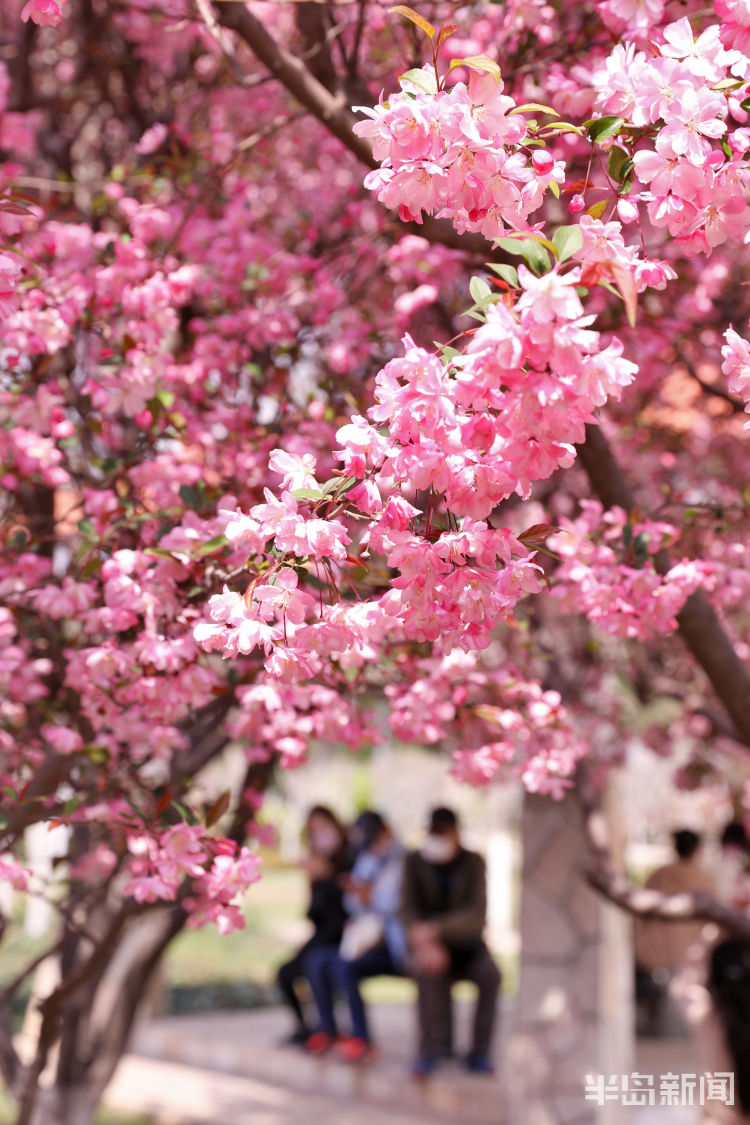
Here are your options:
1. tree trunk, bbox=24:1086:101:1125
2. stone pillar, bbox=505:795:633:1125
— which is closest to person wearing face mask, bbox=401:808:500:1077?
stone pillar, bbox=505:795:633:1125

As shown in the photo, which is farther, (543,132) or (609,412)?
(609,412)

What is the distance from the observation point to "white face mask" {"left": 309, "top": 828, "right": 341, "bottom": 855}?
7164 millimetres

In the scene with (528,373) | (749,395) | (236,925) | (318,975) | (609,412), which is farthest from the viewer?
(318,975)

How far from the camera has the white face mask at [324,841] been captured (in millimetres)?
7164

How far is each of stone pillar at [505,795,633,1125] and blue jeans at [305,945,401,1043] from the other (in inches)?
62.6

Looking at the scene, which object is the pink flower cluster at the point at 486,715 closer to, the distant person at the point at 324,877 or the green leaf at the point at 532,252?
the green leaf at the point at 532,252

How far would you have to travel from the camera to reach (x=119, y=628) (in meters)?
2.40

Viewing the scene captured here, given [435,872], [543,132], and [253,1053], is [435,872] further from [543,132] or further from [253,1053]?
[543,132]

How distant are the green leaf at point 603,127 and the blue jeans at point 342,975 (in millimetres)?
5947

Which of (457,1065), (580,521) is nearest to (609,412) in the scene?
(580,521)

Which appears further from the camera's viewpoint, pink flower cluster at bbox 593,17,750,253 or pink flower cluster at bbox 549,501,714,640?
pink flower cluster at bbox 549,501,714,640

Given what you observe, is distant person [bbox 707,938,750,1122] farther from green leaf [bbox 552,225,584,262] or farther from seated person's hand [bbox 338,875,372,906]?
green leaf [bbox 552,225,584,262]

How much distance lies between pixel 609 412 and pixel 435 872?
107 inches

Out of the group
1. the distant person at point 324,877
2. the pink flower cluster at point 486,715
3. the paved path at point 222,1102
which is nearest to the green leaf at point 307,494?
the pink flower cluster at point 486,715
